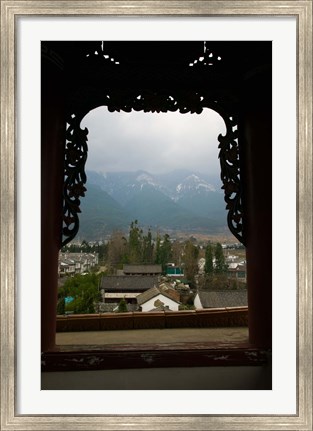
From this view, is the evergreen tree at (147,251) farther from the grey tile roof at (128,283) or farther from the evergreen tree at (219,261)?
the evergreen tree at (219,261)

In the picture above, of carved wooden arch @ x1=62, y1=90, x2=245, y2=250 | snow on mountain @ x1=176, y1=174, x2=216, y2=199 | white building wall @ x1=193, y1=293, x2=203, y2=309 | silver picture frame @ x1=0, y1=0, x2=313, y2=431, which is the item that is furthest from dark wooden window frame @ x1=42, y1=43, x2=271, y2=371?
silver picture frame @ x1=0, y1=0, x2=313, y2=431

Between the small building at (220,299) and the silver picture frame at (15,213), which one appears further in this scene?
the small building at (220,299)

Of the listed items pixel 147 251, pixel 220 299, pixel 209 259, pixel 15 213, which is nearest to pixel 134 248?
pixel 147 251

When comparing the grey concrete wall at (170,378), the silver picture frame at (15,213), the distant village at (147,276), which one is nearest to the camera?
the silver picture frame at (15,213)

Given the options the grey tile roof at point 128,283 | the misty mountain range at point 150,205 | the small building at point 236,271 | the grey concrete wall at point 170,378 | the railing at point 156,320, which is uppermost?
the misty mountain range at point 150,205

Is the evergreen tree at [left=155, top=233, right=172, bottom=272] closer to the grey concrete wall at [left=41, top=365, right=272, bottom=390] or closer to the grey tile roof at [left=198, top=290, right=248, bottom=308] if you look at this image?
the grey tile roof at [left=198, top=290, right=248, bottom=308]

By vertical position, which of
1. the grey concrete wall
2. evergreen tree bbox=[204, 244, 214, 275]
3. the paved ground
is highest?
evergreen tree bbox=[204, 244, 214, 275]

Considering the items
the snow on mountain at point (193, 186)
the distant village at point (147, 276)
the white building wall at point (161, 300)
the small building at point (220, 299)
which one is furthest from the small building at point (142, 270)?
the snow on mountain at point (193, 186)

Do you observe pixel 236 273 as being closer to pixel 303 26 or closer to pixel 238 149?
pixel 238 149
